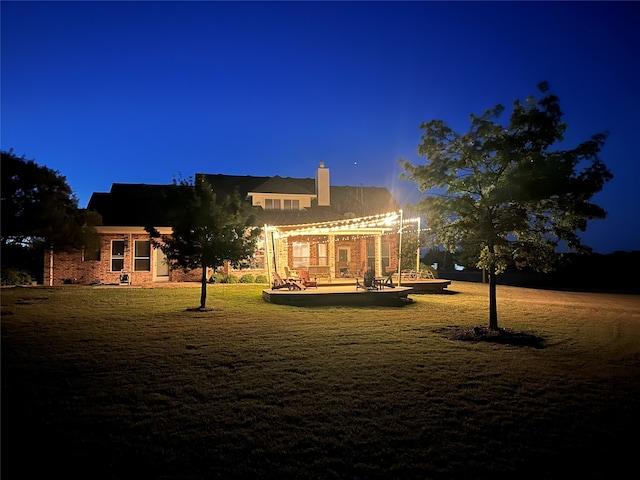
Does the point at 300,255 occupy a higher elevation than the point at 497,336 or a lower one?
higher

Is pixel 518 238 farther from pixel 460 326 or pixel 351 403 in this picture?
pixel 351 403

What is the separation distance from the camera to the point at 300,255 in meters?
22.6

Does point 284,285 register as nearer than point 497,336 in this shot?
No

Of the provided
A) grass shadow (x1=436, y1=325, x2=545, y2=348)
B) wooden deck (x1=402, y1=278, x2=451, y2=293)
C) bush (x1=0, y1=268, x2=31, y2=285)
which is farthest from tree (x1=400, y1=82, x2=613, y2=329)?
bush (x1=0, y1=268, x2=31, y2=285)

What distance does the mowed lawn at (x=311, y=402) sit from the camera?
350 cm

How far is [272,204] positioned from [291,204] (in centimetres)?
121

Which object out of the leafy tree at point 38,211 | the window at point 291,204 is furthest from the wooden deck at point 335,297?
the window at point 291,204

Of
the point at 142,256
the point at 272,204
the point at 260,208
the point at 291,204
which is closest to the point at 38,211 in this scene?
the point at 142,256

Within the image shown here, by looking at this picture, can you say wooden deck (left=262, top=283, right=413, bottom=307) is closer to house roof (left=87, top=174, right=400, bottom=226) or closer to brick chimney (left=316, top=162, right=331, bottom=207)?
house roof (left=87, top=174, right=400, bottom=226)

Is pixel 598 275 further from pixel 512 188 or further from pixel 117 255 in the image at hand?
pixel 117 255

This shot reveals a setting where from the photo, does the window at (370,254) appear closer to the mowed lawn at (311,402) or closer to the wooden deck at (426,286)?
the wooden deck at (426,286)

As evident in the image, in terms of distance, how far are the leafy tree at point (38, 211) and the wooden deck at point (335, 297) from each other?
8.92 metres

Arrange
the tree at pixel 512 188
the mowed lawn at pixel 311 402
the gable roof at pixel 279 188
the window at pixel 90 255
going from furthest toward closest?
the gable roof at pixel 279 188 < the window at pixel 90 255 < the tree at pixel 512 188 < the mowed lawn at pixel 311 402

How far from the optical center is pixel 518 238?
929 cm
